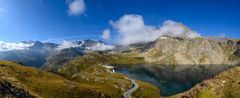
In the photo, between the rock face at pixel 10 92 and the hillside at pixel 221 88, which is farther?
the hillside at pixel 221 88

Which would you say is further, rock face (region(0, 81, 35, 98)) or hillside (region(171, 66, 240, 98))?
hillside (region(171, 66, 240, 98))

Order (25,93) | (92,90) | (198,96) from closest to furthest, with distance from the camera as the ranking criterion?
(198,96)
(25,93)
(92,90)

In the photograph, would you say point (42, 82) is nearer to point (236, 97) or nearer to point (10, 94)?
point (10, 94)

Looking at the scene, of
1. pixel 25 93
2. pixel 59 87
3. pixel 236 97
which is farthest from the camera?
pixel 59 87

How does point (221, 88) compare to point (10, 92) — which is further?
point (221, 88)

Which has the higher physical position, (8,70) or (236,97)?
(8,70)

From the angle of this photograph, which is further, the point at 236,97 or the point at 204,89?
the point at 204,89

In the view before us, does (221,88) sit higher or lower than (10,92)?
lower

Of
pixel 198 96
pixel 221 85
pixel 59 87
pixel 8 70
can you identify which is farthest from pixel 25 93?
pixel 221 85

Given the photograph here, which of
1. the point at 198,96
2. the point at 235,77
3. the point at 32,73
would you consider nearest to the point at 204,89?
the point at 198,96

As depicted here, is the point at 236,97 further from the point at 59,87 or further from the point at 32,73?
the point at 32,73
